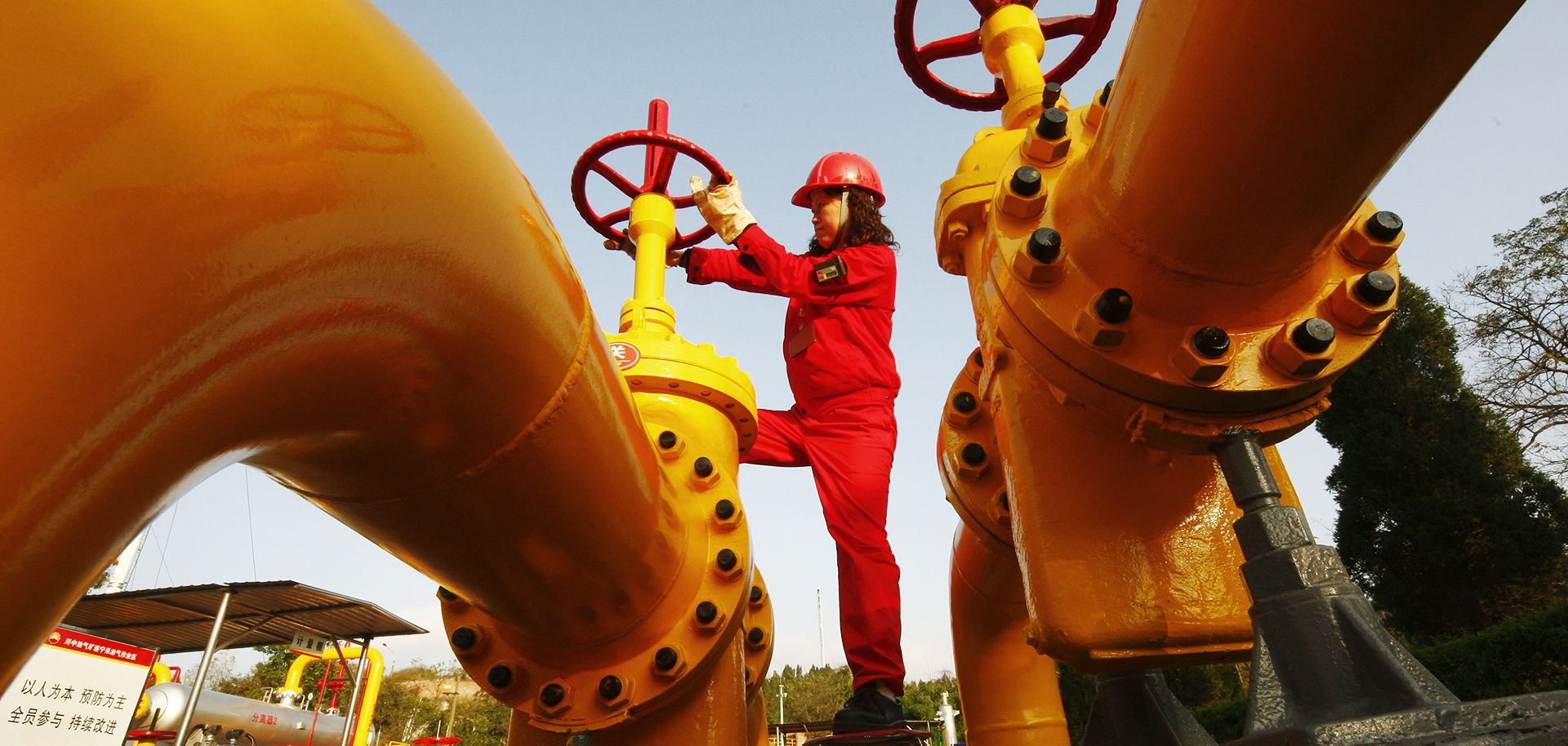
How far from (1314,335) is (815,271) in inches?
74.6

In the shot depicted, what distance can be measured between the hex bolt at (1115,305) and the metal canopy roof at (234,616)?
787cm

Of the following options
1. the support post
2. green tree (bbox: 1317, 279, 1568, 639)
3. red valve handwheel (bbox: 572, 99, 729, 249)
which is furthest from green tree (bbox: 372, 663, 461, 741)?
red valve handwheel (bbox: 572, 99, 729, 249)

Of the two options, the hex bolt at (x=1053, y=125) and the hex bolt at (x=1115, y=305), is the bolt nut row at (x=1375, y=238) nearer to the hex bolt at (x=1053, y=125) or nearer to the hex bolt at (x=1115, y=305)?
the hex bolt at (x=1115, y=305)

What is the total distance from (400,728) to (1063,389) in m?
42.3

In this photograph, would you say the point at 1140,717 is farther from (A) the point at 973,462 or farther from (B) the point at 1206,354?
(B) the point at 1206,354

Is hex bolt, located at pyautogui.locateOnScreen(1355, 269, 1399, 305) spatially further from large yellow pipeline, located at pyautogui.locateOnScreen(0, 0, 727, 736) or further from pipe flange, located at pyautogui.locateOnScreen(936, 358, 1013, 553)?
large yellow pipeline, located at pyautogui.locateOnScreen(0, 0, 727, 736)

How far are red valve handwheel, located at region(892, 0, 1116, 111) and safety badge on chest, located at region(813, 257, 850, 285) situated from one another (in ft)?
1.97

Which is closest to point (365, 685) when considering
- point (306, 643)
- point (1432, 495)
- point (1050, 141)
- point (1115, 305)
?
point (306, 643)

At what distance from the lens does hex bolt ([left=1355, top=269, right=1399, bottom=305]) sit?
96cm

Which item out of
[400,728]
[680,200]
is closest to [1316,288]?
[680,200]

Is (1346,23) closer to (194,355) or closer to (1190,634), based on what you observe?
(1190,634)

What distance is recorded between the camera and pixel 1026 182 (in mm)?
1168

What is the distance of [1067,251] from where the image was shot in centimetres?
111

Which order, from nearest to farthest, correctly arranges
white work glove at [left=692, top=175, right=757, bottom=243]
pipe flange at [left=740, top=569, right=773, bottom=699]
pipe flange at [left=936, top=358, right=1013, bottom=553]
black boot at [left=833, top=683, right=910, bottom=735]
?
pipe flange at [left=936, top=358, right=1013, bottom=553] < black boot at [left=833, top=683, right=910, bottom=735] < pipe flange at [left=740, top=569, right=773, bottom=699] < white work glove at [left=692, top=175, right=757, bottom=243]
